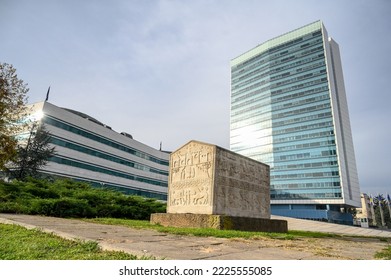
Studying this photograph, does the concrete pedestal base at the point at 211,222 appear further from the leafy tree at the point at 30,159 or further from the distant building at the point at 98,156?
the distant building at the point at 98,156

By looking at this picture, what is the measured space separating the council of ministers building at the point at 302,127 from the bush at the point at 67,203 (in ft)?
177

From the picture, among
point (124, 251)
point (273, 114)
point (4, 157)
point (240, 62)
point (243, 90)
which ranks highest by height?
point (240, 62)

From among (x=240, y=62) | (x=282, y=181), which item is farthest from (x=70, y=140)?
(x=240, y=62)

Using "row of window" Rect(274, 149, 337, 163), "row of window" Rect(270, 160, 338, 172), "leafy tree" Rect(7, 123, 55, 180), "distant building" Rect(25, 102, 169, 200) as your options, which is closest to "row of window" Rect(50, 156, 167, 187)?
"distant building" Rect(25, 102, 169, 200)

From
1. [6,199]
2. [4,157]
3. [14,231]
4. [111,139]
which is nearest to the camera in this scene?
[14,231]

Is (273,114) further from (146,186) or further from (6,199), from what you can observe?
(6,199)

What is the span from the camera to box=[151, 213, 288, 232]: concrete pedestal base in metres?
8.23

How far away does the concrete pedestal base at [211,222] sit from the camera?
324 inches

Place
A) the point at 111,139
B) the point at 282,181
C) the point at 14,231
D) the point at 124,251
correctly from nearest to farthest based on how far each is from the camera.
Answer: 1. the point at 124,251
2. the point at 14,231
3. the point at 111,139
4. the point at 282,181

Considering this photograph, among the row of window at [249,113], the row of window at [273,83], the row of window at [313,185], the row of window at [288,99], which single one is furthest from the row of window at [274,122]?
the row of window at [313,185]

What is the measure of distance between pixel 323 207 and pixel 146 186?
41.7 meters

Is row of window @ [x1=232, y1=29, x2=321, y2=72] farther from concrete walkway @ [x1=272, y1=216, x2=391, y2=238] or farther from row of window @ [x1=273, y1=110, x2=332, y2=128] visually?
concrete walkway @ [x1=272, y1=216, x2=391, y2=238]

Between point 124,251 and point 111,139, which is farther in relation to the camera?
point 111,139

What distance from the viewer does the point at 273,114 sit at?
68.9m
